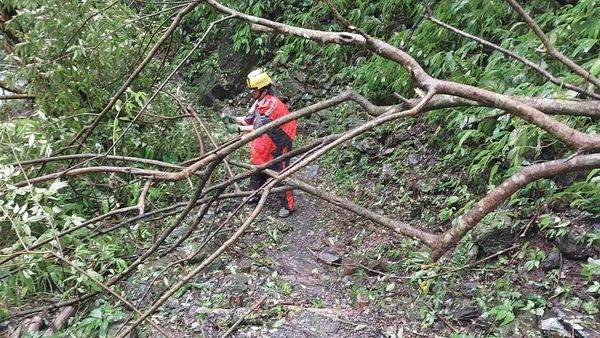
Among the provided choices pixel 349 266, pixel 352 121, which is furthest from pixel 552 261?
pixel 352 121

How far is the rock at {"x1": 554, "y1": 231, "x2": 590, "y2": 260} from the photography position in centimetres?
301

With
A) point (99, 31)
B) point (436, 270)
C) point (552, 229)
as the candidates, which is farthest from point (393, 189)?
point (99, 31)

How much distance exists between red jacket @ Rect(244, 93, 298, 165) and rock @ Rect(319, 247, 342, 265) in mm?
1393

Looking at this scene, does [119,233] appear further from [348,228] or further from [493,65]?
[493,65]

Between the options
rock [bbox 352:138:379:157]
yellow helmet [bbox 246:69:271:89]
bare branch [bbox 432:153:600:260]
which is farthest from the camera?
rock [bbox 352:138:379:157]

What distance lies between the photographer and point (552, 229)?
3.18 m

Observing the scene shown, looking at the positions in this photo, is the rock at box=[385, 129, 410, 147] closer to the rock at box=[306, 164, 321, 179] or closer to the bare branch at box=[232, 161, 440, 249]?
the rock at box=[306, 164, 321, 179]

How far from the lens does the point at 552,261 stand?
122 inches

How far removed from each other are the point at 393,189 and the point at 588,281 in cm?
231

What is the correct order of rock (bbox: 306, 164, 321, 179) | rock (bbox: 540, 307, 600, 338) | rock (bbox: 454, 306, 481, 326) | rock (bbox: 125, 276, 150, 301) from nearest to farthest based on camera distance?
rock (bbox: 540, 307, 600, 338)
rock (bbox: 454, 306, 481, 326)
rock (bbox: 125, 276, 150, 301)
rock (bbox: 306, 164, 321, 179)

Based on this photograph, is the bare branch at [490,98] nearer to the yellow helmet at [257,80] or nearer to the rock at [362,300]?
the rock at [362,300]

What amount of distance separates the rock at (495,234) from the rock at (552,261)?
0.30 m

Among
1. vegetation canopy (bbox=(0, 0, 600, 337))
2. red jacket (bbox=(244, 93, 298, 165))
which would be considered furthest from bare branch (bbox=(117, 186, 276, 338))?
red jacket (bbox=(244, 93, 298, 165))

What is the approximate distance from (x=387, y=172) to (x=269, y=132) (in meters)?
1.51
